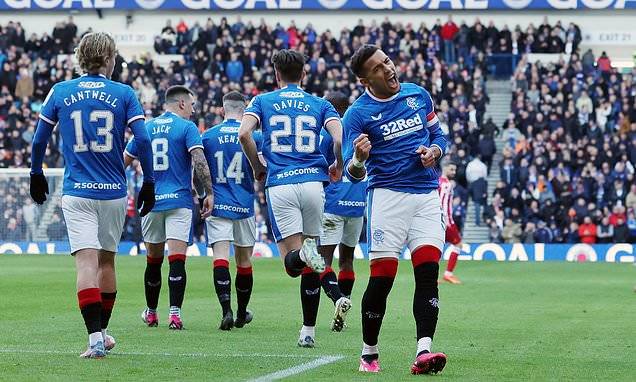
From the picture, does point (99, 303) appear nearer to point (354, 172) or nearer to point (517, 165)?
point (354, 172)

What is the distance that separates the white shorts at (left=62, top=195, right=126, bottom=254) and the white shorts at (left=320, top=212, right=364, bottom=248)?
171 inches

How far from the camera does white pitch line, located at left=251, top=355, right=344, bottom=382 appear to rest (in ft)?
27.8

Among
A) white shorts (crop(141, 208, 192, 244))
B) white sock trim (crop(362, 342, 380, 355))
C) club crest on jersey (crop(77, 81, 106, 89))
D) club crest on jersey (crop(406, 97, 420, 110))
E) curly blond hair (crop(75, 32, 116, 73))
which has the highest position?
Result: curly blond hair (crop(75, 32, 116, 73))

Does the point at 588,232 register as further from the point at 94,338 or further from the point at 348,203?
the point at 94,338

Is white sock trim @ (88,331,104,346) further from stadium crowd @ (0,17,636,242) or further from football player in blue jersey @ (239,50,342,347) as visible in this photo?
stadium crowd @ (0,17,636,242)

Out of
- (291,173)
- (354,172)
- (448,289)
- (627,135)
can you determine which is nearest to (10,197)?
(448,289)

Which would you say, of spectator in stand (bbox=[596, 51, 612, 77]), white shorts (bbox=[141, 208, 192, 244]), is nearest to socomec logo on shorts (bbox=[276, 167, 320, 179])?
white shorts (bbox=[141, 208, 192, 244])

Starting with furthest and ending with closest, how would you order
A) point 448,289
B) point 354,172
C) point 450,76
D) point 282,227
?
point 450,76, point 448,289, point 282,227, point 354,172

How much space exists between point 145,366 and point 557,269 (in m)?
18.9

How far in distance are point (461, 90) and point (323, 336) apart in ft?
89.9

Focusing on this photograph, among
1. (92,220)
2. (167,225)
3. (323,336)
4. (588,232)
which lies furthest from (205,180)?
(588,232)

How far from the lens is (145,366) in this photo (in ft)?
30.4

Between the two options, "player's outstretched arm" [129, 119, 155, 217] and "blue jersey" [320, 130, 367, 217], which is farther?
"blue jersey" [320, 130, 367, 217]

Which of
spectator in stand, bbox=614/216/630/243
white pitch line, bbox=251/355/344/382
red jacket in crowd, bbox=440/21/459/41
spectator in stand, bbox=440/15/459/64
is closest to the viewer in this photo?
white pitch line, bbox=251/355/344/382
